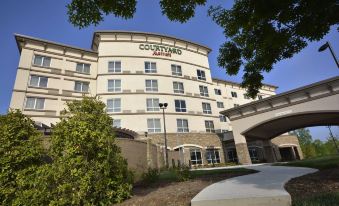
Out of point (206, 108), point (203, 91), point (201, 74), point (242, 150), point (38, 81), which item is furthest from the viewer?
point (201, 74)

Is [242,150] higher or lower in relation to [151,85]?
lower

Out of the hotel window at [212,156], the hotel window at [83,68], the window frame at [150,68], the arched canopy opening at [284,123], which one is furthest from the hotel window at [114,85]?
the arched canopy opening at [284,123]

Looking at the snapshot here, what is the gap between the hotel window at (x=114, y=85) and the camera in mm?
32500

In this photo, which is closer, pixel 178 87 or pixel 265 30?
pixel 265 30

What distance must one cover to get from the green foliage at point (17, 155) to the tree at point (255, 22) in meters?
6.08

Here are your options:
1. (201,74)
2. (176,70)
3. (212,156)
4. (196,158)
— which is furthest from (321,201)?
(201,74)

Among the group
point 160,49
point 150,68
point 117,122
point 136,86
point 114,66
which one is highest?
point 160,49

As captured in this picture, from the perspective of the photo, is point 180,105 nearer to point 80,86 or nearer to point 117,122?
point 117,122

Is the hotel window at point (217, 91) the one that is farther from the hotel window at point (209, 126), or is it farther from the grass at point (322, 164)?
the grass at point (322, 164)

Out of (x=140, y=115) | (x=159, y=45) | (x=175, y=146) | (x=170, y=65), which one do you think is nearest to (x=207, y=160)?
(x=175, y=146)

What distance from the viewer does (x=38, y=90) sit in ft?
94.7

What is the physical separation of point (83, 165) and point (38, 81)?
2703cm

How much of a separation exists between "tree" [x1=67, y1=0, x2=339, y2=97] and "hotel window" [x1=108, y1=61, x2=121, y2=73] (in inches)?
1133

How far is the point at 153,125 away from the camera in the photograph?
1254 inches
